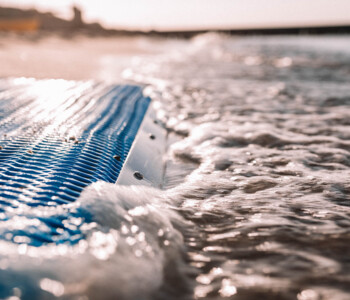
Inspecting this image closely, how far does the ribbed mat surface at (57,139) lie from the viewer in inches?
59.0

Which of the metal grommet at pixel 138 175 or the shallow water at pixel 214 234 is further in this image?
the metal grommet at pixel 138 175

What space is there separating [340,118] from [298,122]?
57 cm

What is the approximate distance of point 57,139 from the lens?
2090 millimetres

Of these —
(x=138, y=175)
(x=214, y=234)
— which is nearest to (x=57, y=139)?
(x=138, y=175)

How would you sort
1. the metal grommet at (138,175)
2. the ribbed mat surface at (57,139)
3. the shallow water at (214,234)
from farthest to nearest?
the metal grommet at (138,175) → the ribbed mat surface at (57,139) → the shallow water at (214,234)

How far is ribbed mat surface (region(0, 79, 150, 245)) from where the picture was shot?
1.50 m

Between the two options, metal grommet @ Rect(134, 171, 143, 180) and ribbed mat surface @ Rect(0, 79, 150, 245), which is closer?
ribbed mat surface @ Rect(0, 79, 150, 245)

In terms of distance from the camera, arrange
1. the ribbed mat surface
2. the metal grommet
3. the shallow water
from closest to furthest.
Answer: the shallow water → the ribbed mat surface → the metal grommet

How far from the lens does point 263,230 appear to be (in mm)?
1539

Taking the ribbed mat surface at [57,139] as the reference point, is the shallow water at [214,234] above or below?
below

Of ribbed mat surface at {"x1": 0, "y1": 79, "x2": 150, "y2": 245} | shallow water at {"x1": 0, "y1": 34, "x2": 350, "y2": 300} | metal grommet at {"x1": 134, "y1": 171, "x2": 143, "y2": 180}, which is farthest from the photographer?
metal grommet at {"x1": 134, "y1": 171, "x2": 143, "y2": 180}

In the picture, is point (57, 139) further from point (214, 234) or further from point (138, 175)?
point (214, 234)

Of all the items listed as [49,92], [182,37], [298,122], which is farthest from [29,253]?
[182,37]

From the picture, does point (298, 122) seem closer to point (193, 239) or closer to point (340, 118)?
point (340, 118)
